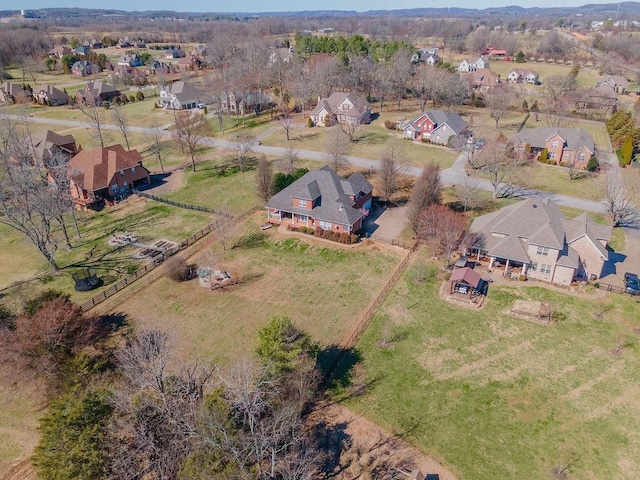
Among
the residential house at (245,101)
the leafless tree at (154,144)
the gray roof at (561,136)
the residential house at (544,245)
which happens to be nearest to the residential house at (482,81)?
the gray roof at (561,136)

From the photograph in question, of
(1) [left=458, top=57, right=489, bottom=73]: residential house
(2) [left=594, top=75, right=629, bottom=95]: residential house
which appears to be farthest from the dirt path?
(1) [left=458, top=57, right=489, bottom=73]: residential house

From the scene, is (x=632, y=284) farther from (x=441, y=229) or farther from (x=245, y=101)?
(x=245, y=101)

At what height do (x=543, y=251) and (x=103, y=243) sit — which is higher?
(x=543, y=251)

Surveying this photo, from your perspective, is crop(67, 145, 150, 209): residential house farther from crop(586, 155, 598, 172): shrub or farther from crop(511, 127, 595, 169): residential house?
crop(586, 155, 598, 172): shrub

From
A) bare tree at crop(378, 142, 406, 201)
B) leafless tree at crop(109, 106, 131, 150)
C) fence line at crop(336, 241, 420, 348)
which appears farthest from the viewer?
leafless tree at crop(109, 106, 131, 150)

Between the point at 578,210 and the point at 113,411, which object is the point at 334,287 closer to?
the point at 113,411

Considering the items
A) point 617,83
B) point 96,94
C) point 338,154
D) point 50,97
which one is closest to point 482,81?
point 617,83
